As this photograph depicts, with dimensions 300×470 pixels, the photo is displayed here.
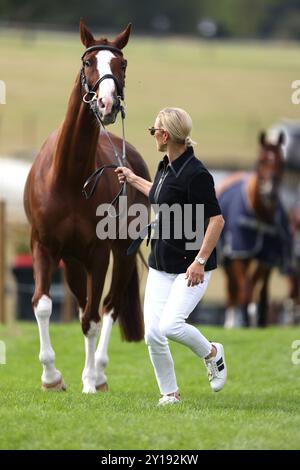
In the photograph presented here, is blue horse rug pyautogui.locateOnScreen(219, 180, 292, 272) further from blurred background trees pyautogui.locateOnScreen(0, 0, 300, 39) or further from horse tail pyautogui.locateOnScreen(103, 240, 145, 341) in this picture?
blurred background trees pyautogui.locateOnScreen(0, 0, 300, 39)

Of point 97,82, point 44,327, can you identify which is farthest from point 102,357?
point 97,82

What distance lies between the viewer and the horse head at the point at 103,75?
332 inches

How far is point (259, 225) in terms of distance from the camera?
62.4 feet

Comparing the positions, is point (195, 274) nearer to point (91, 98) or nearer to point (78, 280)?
point (91, 98)

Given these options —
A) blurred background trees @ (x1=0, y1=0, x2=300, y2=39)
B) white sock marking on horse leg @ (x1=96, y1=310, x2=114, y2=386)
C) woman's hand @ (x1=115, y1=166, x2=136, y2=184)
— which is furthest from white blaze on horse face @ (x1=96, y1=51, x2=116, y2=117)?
blurred background trees @ (x1=0, y1=0, x2=300, y2=39)

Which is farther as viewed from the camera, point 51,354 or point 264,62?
point 264,62

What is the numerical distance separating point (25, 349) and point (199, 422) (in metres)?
6.60

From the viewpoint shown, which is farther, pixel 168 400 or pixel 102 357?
pixel 102 357

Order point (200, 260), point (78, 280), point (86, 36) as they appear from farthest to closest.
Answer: point (78, 280)
point (86, 36)
point (200, 260)

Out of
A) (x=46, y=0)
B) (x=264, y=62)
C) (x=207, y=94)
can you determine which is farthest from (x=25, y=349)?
(x=46, y=0)

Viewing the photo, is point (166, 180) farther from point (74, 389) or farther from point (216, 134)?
point (216, 134)

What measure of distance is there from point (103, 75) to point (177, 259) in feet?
4.75

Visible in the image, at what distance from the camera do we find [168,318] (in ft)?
26.3

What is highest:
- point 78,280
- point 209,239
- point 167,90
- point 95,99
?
point 167,90
